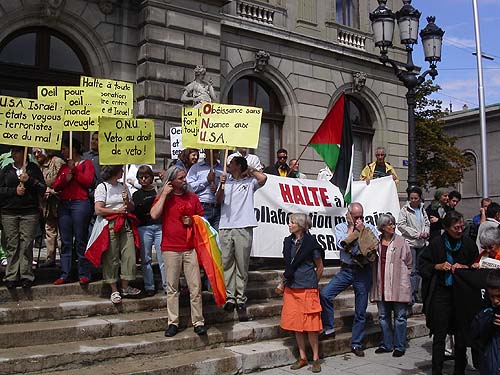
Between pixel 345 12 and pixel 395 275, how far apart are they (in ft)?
45.8

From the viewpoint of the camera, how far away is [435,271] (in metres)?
6.07

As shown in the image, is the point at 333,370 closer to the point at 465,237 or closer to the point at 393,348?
the point at 393,348

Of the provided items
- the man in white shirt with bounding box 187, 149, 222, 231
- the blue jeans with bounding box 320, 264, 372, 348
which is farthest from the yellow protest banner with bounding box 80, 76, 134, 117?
the blue jeans with bounding box 320, 264, 372, 348

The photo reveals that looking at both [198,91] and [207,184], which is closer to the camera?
[207,184]

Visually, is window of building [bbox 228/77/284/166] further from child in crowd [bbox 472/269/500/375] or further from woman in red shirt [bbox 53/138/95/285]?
child in crowd [bbox 472/269/500/375]

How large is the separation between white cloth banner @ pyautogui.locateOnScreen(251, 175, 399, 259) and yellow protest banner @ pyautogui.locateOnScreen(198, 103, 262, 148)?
244 cm

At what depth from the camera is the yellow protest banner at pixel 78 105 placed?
7.40 m

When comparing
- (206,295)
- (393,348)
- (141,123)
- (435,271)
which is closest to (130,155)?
(141,123)

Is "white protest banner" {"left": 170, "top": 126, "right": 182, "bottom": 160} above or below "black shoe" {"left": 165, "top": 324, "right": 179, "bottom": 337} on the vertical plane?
above

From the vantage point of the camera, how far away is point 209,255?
21.4ft

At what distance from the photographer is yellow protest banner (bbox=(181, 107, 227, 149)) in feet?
Answer: 23.7

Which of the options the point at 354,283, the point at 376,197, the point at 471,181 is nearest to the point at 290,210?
the point at 376,197

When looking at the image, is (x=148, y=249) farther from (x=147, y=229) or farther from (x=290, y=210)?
(x=290, y=210)

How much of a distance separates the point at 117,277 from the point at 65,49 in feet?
25.6
